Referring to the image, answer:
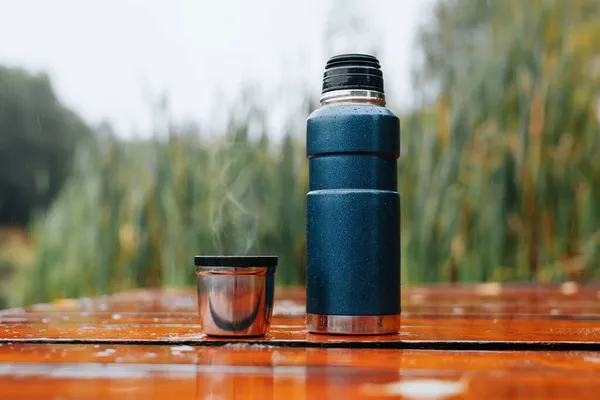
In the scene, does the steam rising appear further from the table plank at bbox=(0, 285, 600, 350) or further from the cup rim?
the cup rim

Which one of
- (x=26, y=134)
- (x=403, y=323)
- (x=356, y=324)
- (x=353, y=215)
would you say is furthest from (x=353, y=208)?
(x=26, y=134)

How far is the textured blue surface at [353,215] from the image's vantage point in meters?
0.82

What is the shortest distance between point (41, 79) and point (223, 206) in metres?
11.7

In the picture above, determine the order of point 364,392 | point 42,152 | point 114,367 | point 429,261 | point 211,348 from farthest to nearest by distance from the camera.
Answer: point 42,152 → point 429,261 → point 211,348 → point 114,367 → point 364,392

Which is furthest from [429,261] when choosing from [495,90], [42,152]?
[42,152]

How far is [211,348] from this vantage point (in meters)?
0.76

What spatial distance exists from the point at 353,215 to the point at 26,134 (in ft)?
40.1

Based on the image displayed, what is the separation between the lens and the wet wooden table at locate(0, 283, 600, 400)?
55 cm

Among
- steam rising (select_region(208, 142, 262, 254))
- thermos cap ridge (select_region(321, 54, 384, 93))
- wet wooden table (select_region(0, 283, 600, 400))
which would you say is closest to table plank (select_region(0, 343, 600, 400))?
wet wooden table (select_region(0, 283, 600, 400))

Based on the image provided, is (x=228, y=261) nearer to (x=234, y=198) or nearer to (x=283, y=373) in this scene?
(x=283, y=373)

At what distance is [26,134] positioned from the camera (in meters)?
12.1

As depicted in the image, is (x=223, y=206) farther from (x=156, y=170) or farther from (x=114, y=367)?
(x=114, y=367)

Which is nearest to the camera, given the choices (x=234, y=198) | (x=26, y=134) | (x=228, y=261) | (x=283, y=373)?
(x=283, y=373)

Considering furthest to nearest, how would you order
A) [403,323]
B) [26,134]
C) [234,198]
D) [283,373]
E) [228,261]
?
[26,134] → [234,198] → [403,323] → [228,261] → [283,373]
